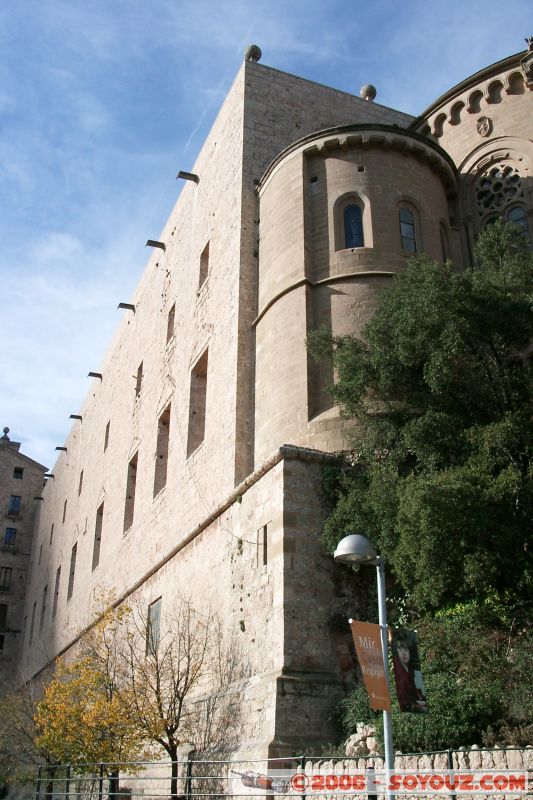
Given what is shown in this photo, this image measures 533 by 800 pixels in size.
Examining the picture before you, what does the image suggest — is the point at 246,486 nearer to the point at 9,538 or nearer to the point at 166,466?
the point at 166,466

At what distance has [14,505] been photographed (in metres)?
49.6

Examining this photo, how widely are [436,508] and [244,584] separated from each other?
464 cm

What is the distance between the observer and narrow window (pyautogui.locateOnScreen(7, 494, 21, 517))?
49.2 m

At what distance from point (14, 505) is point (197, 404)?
32459 mm

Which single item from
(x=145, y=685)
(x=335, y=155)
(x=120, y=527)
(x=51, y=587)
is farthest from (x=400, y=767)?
(x=51, y=587)

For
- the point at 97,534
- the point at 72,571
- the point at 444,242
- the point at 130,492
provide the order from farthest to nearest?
the point at 72,571 → the point at 97,534 → the point at 130,492 → the point at 444,242

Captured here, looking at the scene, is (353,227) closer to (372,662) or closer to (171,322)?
(171,322)

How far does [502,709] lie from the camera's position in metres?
9.95

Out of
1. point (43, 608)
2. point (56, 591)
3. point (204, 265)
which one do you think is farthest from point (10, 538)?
point (204, 265)

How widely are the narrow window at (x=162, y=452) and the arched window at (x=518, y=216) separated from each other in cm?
1026

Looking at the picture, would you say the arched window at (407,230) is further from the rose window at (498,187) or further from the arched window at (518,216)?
the arched window at (518,216)

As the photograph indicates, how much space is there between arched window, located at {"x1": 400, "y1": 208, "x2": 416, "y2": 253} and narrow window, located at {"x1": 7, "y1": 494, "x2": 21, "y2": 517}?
3786 cm

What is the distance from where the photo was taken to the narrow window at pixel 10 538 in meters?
47.8

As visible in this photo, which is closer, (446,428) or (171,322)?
(446,428)
